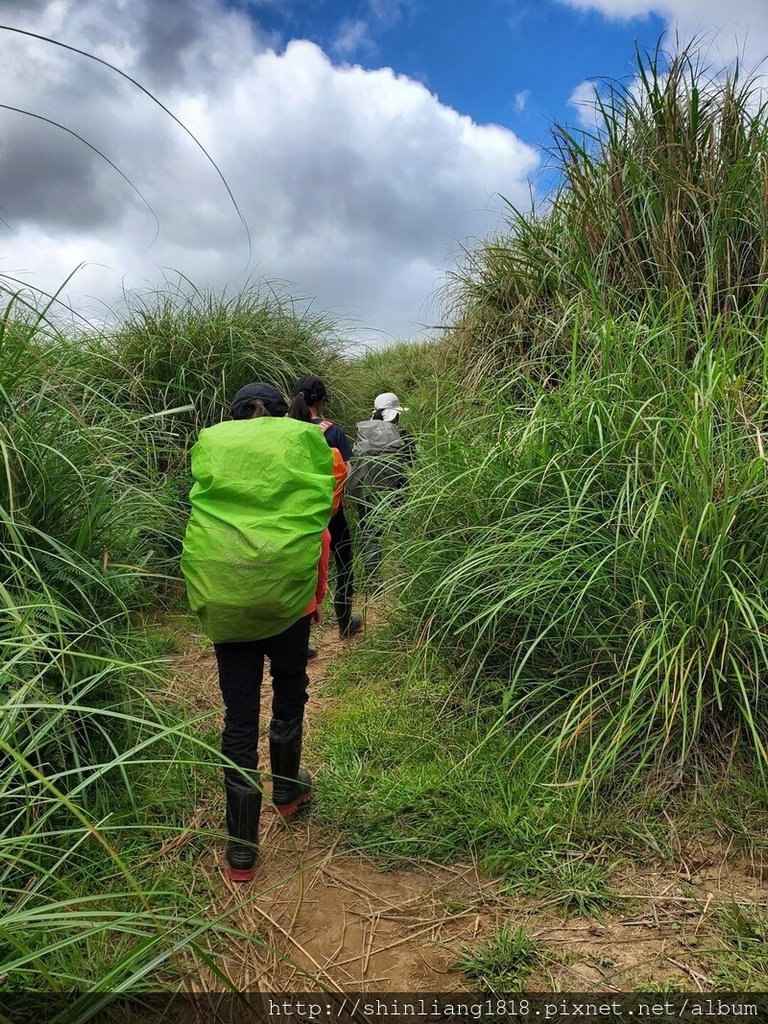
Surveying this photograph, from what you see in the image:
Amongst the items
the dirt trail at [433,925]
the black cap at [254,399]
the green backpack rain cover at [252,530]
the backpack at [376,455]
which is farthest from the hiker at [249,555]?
the backpack at [376,455]

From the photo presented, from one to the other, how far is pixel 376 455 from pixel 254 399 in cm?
212

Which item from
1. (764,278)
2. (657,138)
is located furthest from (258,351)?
(764,278)

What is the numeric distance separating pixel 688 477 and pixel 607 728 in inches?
38.7

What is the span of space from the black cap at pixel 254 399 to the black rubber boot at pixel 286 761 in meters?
1.18

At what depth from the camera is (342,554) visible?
172 inches

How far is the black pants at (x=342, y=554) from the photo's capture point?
4.21 m

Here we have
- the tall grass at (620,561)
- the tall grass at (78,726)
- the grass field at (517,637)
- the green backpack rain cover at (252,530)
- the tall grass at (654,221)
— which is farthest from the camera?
the tall grass at (654,221)

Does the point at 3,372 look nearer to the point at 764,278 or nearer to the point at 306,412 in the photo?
the point at 306,412

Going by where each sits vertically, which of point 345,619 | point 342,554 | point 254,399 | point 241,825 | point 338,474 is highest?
point 254,399

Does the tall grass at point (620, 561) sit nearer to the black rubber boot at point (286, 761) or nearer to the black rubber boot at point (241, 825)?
the black rubber boot at point (286, 761)

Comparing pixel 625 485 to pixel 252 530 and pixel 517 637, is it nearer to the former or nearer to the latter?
pixel 517 637

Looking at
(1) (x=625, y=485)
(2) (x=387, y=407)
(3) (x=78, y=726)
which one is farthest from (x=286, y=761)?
→ (2) (x=387, y=407)

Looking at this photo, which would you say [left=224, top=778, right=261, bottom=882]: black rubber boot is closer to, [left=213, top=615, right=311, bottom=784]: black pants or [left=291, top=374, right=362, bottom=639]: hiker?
[left=213, top=615, right=311, bottom=784]: black pants

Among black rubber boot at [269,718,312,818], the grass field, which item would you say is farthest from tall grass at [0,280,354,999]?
black rubber boot at [269,718,312,818]
